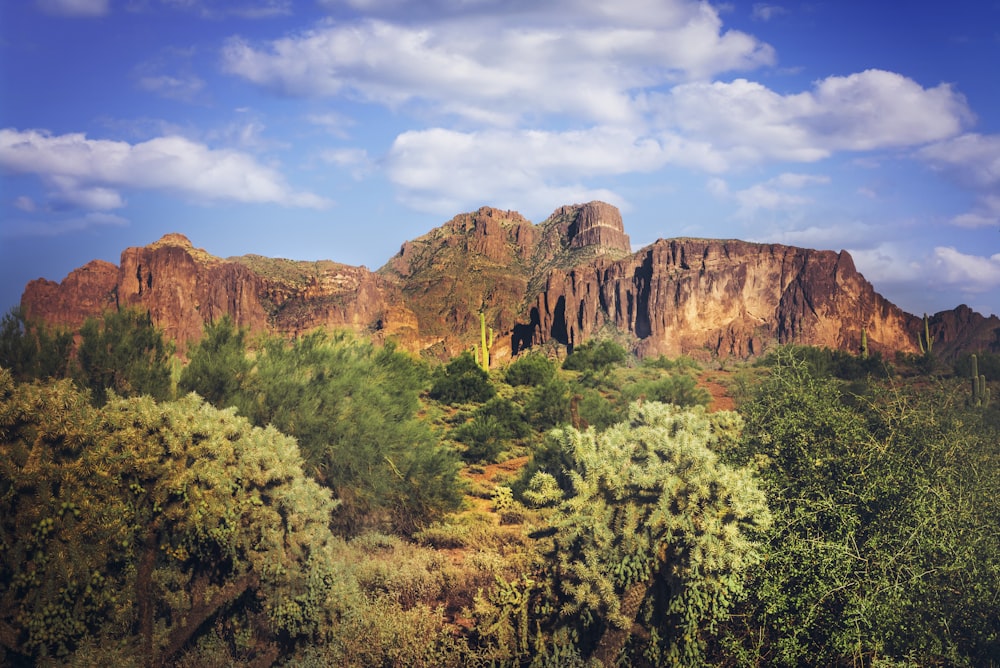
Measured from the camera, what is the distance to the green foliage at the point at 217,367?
21.5 meters

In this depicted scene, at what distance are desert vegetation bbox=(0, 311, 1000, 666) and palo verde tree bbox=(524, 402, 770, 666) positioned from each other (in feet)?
0.14

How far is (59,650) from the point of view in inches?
518

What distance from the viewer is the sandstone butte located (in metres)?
144

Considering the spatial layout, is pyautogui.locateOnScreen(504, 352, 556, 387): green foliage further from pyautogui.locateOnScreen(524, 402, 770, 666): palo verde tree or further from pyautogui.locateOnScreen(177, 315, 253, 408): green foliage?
pyautogui.locateOnScreen(524, 402, 770, 666): palo verde tree

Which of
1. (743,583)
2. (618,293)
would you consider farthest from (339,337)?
(618,293)

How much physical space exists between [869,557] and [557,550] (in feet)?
18.0

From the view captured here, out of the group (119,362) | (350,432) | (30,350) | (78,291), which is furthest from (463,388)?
(78,291)

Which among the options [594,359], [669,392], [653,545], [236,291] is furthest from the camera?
[236,291]

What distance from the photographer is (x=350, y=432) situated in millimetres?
23656

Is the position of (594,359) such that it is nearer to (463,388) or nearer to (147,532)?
(463,388)

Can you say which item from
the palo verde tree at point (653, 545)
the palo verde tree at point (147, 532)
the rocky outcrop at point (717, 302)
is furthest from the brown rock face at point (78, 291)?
the palo verde tree at point (653, 545)

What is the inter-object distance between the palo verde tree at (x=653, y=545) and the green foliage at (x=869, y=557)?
72 centimetres

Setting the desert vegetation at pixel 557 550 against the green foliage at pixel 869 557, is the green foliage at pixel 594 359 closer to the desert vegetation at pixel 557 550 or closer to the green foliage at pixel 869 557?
the desert vegetation at pixel 557 550

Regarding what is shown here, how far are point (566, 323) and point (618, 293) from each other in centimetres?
1933
